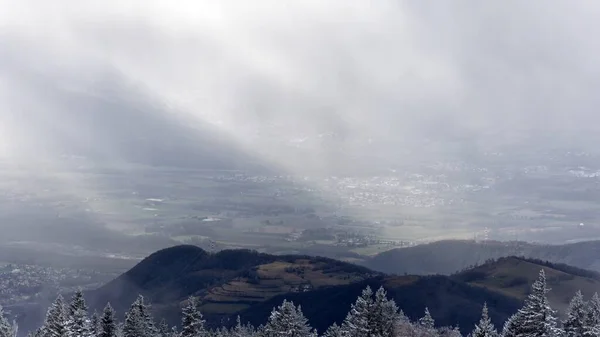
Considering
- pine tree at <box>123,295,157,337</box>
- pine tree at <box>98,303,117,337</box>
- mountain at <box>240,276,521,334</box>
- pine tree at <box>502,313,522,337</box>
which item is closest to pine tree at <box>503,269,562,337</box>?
pine tree at <box>502,313,522,337</box>

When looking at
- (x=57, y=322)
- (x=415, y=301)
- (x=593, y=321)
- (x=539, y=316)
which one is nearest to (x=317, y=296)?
(x=415, y=301)

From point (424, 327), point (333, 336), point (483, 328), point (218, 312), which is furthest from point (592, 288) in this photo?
point (483, 328)

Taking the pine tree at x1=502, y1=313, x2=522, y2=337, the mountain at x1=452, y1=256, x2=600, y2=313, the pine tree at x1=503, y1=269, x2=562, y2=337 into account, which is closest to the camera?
the pine tree at x1=503, y1=269, x2=562, y2=337

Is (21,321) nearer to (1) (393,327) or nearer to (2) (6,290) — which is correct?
(2) (6,290)

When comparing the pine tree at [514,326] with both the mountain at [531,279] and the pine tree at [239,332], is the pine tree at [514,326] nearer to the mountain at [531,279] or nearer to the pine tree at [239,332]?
the pine tree at [239,332]

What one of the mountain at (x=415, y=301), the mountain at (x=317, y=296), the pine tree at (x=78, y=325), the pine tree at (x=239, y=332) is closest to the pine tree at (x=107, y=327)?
the pine tree at (x=78, y=325)

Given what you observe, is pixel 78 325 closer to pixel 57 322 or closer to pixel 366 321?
pixel 57 322

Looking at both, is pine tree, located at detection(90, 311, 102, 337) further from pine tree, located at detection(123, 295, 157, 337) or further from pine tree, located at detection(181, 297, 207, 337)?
pine tree, located at detection(181, 297, 207, 337)
